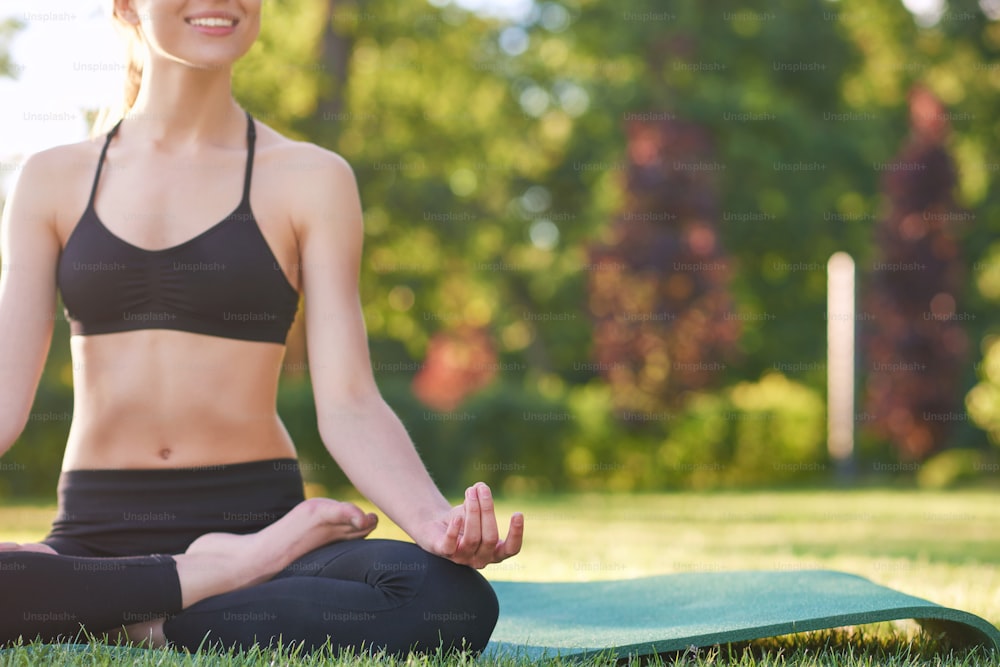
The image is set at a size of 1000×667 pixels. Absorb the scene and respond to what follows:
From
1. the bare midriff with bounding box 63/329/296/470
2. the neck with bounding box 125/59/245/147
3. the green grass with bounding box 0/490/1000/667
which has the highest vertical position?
the neck with bounding box 125/59/245/147

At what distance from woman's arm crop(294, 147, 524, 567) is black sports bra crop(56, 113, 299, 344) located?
136 millimetres

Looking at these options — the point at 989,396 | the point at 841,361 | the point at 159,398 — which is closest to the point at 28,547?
the point at 159,398

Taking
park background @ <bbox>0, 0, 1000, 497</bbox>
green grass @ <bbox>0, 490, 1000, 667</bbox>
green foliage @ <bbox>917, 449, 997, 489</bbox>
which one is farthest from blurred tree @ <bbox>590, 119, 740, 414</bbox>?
green grass @ <bbox>0, 490, 1000, 667</bbox>

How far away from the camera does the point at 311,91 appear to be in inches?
567

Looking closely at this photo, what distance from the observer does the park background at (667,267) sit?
9484mm

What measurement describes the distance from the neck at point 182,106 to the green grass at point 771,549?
1301 mm

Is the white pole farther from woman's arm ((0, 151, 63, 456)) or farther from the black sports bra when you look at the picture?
woman's arm ((0, 151, 63, 456))

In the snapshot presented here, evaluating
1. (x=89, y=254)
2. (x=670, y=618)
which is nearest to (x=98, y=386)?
(x=89, y=254)

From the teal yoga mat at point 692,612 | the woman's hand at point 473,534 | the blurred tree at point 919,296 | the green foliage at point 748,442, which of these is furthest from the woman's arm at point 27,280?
the blurred tree at point 919,296

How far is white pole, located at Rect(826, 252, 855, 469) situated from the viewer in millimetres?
14977

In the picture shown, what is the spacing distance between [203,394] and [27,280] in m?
0.53

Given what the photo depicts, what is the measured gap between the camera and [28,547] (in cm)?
262

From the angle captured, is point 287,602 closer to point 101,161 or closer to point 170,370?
point 170,370

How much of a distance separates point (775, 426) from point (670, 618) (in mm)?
12006
